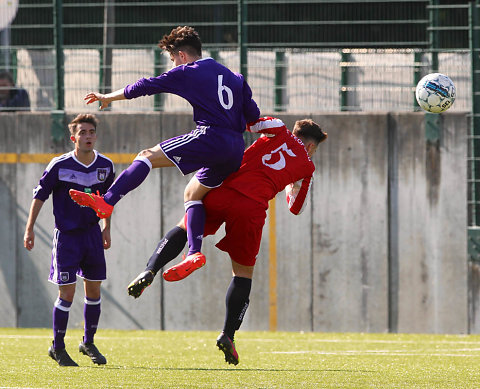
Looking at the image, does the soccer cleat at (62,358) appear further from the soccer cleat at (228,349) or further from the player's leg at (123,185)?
the player's leg at (123,185)

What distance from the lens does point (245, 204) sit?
278 inches

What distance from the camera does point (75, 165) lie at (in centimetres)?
831

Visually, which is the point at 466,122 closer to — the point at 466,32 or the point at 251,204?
the point at 466,32

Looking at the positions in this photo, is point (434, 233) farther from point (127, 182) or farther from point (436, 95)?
point (127, 182)

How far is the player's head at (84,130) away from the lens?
8.23 metres

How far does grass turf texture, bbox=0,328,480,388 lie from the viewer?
22.8ft

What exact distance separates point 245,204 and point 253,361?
7.13 feet

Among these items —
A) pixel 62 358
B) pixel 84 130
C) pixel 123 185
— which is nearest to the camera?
pixel 123 185

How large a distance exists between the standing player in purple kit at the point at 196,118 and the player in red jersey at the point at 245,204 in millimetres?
177

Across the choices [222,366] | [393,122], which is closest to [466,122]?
[393,122]

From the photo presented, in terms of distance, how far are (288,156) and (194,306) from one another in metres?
5.26

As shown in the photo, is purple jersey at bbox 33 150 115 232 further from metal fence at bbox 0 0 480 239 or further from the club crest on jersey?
metal fence at bbox 0 0 480 239

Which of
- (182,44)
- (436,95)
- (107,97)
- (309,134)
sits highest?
(182,44)

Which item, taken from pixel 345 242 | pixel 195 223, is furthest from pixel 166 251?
pixel 345 242
